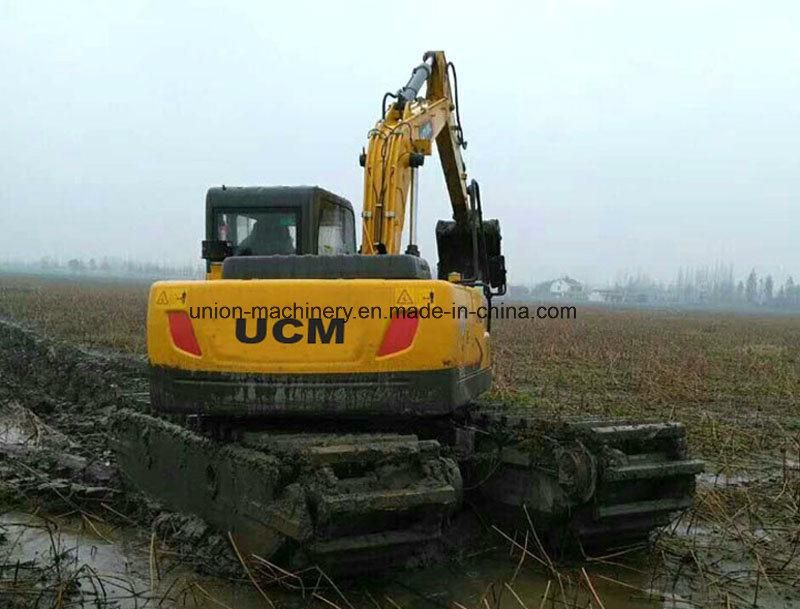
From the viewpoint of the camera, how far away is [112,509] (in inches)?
243

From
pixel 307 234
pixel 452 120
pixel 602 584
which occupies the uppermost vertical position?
pixel 452 120

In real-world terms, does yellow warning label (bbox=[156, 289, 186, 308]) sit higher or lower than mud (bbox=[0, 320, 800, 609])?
higher

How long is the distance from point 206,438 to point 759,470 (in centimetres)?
538

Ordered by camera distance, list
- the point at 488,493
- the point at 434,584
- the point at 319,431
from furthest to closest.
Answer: the point at 488,493 < the point at 319,431 < the point at 434,584

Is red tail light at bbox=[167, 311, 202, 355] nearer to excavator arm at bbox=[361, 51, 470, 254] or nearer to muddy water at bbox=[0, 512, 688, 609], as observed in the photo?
muddy water at bbox=[0, 512, 688, 609]

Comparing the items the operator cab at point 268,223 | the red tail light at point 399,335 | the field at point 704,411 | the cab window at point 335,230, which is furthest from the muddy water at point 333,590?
the cab window at point 335,230

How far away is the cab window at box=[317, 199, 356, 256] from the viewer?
6910 millimetres

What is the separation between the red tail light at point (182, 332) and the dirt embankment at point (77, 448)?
1.26 m

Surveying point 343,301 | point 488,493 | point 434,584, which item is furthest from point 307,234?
point 434,584

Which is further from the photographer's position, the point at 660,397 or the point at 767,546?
the point at 660,397

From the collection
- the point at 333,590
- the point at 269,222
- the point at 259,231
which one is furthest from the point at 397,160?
the point at 333,590

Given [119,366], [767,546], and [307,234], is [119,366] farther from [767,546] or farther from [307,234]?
[767,546]

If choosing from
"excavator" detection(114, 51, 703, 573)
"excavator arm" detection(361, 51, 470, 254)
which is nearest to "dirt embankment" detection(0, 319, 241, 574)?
"excavator" detection(114, 51, 703, 573)

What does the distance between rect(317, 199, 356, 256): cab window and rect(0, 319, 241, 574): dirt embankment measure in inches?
81.3
